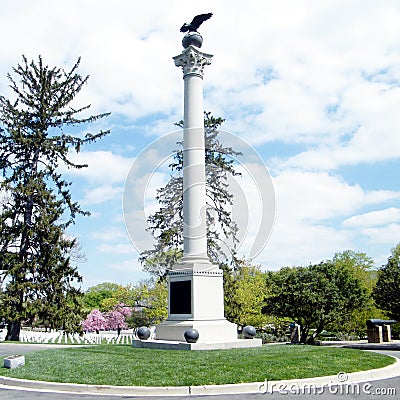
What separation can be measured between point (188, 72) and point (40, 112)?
17264 mm

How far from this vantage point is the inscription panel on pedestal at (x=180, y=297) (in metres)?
18.9

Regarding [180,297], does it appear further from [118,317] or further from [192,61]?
[118,317]

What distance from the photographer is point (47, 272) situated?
3219 centimetres

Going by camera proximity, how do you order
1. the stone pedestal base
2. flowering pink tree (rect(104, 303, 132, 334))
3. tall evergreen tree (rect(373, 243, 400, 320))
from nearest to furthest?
the stone pedestal base, tall evergreen tree (rect(373, 243, 400, 320)), flowering pink tree (rect(104, 303, 132, 334))

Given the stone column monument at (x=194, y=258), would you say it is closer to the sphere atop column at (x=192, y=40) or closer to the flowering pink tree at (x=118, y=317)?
the sphere atop column at (x=192, y=40)

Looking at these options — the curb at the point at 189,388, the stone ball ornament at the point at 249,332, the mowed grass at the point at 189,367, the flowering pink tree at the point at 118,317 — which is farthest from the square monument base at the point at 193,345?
the flowering pink tree at the point at 118,317

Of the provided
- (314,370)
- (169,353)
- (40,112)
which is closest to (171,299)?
(169,353)

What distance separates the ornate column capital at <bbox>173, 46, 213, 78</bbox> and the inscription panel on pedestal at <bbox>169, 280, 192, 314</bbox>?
9.62 m

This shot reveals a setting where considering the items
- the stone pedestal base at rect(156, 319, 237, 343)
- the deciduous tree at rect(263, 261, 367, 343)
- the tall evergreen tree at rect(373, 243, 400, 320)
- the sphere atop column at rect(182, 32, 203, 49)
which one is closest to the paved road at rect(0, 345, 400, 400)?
the stone pedestal base at rect(156, 319, 237, 343)

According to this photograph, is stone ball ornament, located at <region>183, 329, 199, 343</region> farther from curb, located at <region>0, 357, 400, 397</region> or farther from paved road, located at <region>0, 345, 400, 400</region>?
paved road, located at <region>0, 345, 400, 400</region>

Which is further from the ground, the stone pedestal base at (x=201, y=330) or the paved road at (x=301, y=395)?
the stone pedestal base at (x=201, y=330)

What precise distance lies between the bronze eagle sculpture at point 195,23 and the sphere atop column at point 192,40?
45 cm

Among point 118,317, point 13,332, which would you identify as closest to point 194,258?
point 13,332

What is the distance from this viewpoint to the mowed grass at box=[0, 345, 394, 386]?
1080cm
